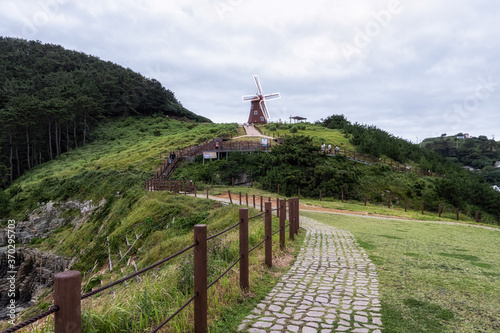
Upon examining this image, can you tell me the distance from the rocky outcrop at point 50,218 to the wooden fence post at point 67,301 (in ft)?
87.2

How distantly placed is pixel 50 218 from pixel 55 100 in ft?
115

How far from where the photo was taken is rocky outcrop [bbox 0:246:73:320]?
18.6m

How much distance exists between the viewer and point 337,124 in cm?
6488

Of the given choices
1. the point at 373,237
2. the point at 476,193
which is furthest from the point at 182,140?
the point at 373,237

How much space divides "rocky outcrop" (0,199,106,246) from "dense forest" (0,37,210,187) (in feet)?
64.9

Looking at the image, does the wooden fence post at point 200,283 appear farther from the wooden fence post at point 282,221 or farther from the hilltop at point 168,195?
the wooden fence post at point 282,221

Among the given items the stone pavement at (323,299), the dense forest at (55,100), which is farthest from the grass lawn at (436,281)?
the dense forest at (55,100)

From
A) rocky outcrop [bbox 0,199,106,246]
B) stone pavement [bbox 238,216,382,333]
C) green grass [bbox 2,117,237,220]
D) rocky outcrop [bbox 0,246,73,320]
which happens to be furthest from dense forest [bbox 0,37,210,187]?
stone pavement [bbox 238,216,382,333]

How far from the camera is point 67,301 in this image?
1943 mm

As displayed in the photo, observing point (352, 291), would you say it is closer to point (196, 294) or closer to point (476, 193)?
point (196, 294)

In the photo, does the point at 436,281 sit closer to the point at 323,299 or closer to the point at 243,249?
the point at 323,299

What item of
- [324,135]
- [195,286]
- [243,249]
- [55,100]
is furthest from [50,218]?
[324,135]

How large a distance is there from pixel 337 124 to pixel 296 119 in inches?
618

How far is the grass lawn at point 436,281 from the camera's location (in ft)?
14.4
